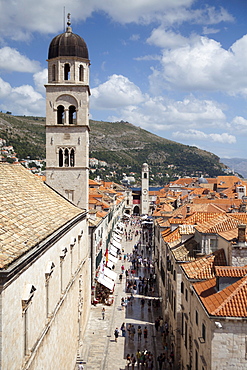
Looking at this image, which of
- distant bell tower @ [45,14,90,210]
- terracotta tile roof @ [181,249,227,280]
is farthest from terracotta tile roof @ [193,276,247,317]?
distant bell tower @ [45,14,90,210]

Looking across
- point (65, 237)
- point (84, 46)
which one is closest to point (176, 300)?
point (65, 237)

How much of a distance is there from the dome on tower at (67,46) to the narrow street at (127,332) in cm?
1977

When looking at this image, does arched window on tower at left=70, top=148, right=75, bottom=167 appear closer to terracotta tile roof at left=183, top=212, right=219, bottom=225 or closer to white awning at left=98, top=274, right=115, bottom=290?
terracotta tile roof at left=183, top=212, right=219, bottom=225

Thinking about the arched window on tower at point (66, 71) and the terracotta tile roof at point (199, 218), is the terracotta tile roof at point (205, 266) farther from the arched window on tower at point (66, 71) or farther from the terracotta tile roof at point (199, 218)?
the arched window on tower at point (66, 71)

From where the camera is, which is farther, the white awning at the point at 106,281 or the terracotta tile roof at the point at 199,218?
the white awning at the point at 106,281

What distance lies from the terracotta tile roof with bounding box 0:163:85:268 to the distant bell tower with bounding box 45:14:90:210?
252 inches

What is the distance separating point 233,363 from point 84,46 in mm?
22945

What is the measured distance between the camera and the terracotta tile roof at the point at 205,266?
2111 centimetres

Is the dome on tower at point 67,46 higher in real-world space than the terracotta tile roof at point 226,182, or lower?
higher

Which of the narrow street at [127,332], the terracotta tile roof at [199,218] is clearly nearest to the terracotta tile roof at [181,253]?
the terracotta tile roof at [199,218]

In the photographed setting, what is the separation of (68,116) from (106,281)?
17.2 m

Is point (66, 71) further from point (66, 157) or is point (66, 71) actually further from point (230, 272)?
point (230, 272)

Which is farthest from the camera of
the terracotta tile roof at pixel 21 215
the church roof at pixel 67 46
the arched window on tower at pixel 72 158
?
the arched window on tower at pixel 72 158

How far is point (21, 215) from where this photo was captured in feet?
50.5
